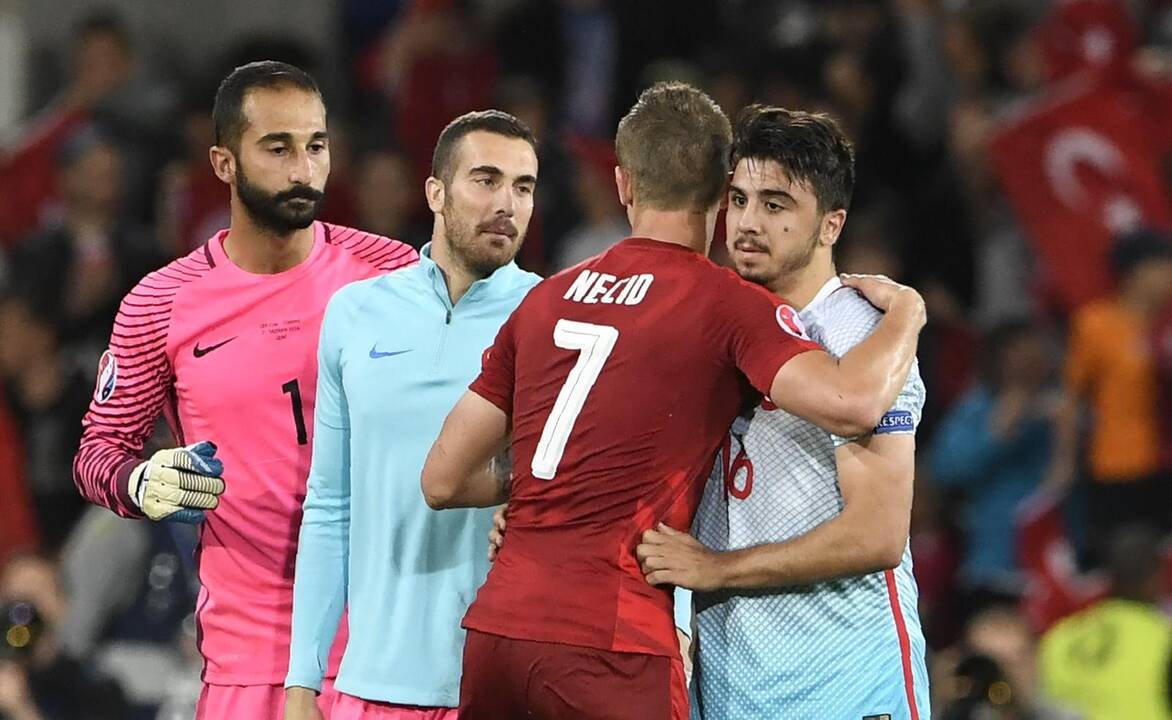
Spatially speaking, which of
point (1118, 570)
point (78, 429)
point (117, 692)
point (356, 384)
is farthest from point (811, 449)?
point (78, 429)

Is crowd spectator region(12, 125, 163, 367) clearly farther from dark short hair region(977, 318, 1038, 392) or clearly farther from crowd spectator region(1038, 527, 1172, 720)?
crowd spectator region(1038, 527, 1172, 720)

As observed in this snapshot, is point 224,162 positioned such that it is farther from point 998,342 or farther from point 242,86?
point 998,342

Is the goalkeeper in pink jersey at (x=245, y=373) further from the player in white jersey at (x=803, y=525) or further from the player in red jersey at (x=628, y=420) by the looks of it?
the player in white jersey at (x=803, y=525)

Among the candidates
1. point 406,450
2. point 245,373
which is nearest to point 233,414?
point 245,373

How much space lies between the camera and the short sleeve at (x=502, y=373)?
471 centimetres

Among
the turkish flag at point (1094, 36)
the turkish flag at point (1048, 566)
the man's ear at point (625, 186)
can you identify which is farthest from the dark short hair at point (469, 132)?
the turkish flag at point (1094, 36)

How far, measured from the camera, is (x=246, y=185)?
18.2ft

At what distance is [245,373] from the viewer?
17.8ft

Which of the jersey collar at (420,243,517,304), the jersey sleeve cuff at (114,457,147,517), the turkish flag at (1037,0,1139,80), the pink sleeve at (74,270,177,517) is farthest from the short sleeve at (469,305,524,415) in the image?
the turkish flag at (1037,0,1139,80)

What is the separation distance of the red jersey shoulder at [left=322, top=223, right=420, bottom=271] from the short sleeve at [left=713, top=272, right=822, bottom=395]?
1.38 meters

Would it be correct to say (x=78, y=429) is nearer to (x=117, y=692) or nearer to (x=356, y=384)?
(x=117, y=692)

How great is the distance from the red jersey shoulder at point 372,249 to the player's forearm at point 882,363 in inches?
61.5

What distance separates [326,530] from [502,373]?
2.51ft

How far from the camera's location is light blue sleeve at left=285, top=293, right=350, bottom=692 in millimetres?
5172
